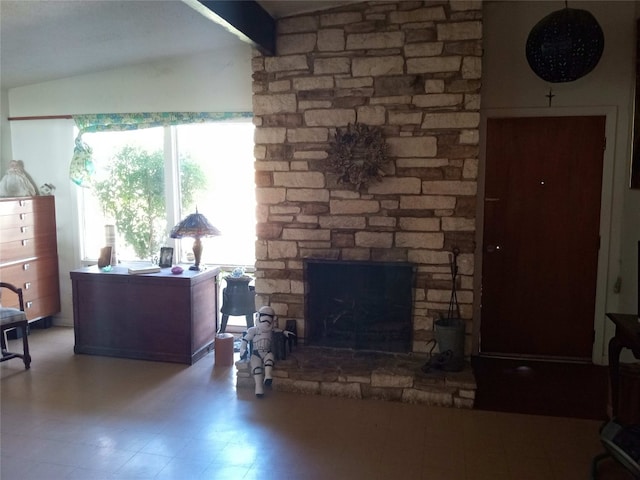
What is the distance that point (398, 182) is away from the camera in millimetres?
3877

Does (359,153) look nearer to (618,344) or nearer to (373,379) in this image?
(373,379)

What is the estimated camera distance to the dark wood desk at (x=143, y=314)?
13.8ft

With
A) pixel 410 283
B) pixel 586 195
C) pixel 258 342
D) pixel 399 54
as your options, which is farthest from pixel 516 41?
pixel 258 342

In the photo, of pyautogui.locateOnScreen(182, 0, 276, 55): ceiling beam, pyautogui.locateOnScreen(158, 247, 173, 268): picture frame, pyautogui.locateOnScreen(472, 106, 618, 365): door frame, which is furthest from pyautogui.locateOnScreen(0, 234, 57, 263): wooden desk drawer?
pyautogui.locateOnScreen(472, 106, 618, 365): door frame

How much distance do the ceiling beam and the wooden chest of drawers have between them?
2701 mm

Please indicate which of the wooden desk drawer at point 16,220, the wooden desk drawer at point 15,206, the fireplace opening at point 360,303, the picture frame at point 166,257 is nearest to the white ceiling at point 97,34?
the wooden desk drawer at point 15,206

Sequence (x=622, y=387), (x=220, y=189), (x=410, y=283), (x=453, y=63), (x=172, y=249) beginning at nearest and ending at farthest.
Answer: (x=622, y=387) < (x=453, y=63) < (x=410, y=283) < (x=172, y=249) < (x=220, y=189)

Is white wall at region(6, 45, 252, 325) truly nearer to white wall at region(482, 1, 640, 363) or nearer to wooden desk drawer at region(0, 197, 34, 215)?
wooden desk drawer at region(0, 197, 34, 215)

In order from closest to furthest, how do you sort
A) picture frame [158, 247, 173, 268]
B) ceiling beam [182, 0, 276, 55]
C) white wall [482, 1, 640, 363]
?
1. ceiling beam [182, 0, 276, 55]
2. white wall [482, 1, 640, 363]
3. picture frame [158, 247, 173, 268]

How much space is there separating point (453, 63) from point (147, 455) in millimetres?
3153

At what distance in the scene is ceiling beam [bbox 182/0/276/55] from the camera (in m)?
3.07

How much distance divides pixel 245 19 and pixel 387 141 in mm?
1281

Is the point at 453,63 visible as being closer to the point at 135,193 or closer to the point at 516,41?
the point at 516,41

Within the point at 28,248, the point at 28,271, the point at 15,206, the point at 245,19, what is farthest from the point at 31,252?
the point at 245,19
